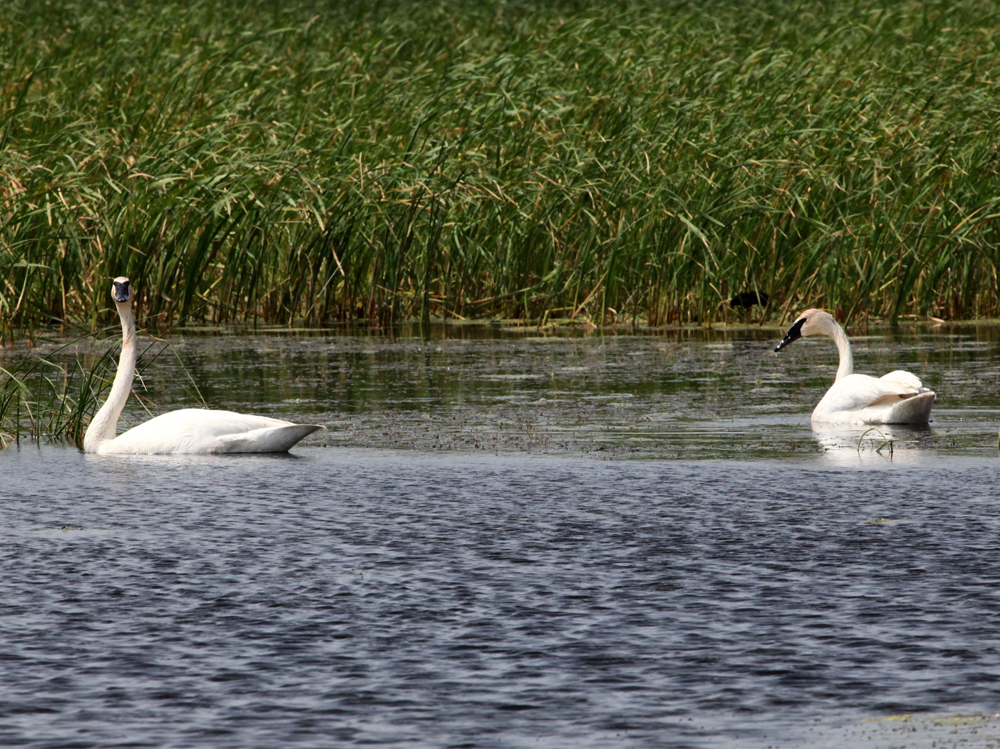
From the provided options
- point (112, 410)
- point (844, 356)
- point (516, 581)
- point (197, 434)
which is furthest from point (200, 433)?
point (844, 356)

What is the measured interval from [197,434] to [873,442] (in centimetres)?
353

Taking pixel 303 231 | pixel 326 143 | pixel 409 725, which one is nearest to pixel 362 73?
pixel 326 143

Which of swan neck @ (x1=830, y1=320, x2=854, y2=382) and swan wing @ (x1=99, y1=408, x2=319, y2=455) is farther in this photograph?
swan neck @ (x1=830, y1=320, x2=854, y2=382)

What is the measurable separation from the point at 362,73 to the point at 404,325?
3946 millimetres

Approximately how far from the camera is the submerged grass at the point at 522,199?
1433cm

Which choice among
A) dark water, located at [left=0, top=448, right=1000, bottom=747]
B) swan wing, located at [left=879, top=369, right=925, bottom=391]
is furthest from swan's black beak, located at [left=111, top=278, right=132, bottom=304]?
swan wing, located at [left=879, top=369, right=925, bottom=391]

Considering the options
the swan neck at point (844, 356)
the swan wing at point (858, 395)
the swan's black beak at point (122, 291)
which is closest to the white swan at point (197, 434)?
the swan's black beak at point (122, 291)

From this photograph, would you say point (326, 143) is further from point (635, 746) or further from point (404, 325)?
point (635, 746)

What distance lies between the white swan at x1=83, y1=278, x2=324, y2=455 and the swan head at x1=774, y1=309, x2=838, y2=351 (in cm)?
427

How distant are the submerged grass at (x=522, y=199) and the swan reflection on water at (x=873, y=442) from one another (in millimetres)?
4536

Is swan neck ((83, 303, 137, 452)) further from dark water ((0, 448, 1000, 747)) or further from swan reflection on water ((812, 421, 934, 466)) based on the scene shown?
swan reflection on water ((812, 421, 934, 466))

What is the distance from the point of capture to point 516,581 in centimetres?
582

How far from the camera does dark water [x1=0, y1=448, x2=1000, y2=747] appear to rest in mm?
4285

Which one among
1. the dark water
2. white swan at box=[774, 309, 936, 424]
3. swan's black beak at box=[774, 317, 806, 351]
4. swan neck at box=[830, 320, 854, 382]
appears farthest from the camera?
swan's black beak at box=[774, 317, 806, 351]
